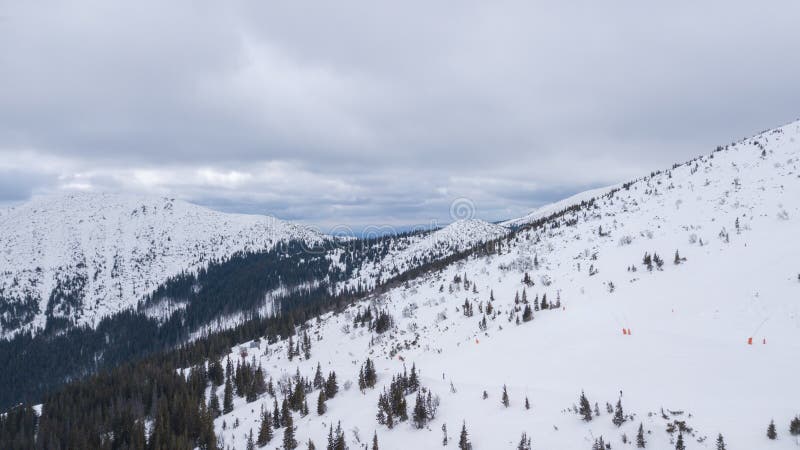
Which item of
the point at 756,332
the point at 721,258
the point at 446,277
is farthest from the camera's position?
the point at 446,277

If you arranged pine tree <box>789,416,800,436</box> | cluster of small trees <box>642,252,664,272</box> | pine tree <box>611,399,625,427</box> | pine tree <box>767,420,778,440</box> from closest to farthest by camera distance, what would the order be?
pine tree <box>789,416,800,436</box>, pine tree <box>767,420,778,440</box>, pine tree <box>611,399,625,427</box>, cluster of small trees <box>642,252,664,272</box>

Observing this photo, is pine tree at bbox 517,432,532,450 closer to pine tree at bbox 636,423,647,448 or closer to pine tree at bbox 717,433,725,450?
pine tree at bbox 636,423,647,448

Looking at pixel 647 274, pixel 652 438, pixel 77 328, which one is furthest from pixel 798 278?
pixel 77 328

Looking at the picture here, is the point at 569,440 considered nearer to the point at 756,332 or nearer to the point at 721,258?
the point at 756,332

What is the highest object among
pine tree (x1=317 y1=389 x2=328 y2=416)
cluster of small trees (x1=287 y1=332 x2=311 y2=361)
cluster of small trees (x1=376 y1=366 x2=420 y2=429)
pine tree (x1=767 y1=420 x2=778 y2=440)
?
pine tree (x1=767 y1=420 x2=778 y2=440)

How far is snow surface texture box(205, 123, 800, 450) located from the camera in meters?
16.4

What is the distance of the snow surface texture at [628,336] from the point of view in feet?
53.9

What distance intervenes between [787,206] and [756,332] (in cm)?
2076

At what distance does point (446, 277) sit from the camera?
61.6 meters

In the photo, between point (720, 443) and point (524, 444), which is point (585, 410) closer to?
point (524, 444)

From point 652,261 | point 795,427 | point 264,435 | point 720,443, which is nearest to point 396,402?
point 264,435

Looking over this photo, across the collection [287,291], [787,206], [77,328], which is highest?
[787,206]

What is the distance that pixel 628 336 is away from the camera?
23.9m

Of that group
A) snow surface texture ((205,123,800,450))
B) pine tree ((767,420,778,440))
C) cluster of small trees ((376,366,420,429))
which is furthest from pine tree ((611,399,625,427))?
cluster of small trees ((376,366,420,429))
